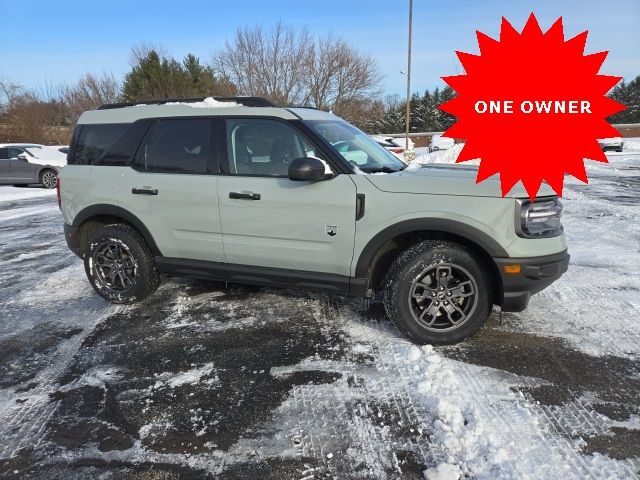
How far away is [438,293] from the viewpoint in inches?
141

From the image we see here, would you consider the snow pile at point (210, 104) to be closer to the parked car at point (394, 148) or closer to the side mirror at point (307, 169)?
the side mirror at point (307, 169)

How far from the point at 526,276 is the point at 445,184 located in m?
0.88

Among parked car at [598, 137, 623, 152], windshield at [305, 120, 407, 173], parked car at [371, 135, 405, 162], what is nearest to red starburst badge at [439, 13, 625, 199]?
parked car at [371, 135, 405, 162]

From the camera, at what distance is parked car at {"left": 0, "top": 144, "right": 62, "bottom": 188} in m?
16.0

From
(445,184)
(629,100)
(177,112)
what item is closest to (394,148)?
(177,112)

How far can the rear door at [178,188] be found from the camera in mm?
4133

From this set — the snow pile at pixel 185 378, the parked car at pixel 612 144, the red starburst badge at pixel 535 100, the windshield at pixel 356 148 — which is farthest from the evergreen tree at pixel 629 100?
the snow pile at pixel 185 378

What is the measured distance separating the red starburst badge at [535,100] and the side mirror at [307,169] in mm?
2218

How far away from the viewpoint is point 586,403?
2850 mm

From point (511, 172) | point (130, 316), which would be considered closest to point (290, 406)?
point (130, 316)

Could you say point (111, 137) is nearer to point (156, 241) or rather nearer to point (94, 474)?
point (156, 241)

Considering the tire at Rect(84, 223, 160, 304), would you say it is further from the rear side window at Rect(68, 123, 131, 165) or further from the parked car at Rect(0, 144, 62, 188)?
the parked car at Rect(0, 144, 62, 188)

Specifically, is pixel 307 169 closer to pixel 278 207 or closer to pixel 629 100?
pixel 278 207

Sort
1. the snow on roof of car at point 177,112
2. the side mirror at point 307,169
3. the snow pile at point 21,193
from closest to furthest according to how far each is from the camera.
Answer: the side mirror at point 307,169
the snow on roof of car at point 177,112
the snow pile at point 21,193
